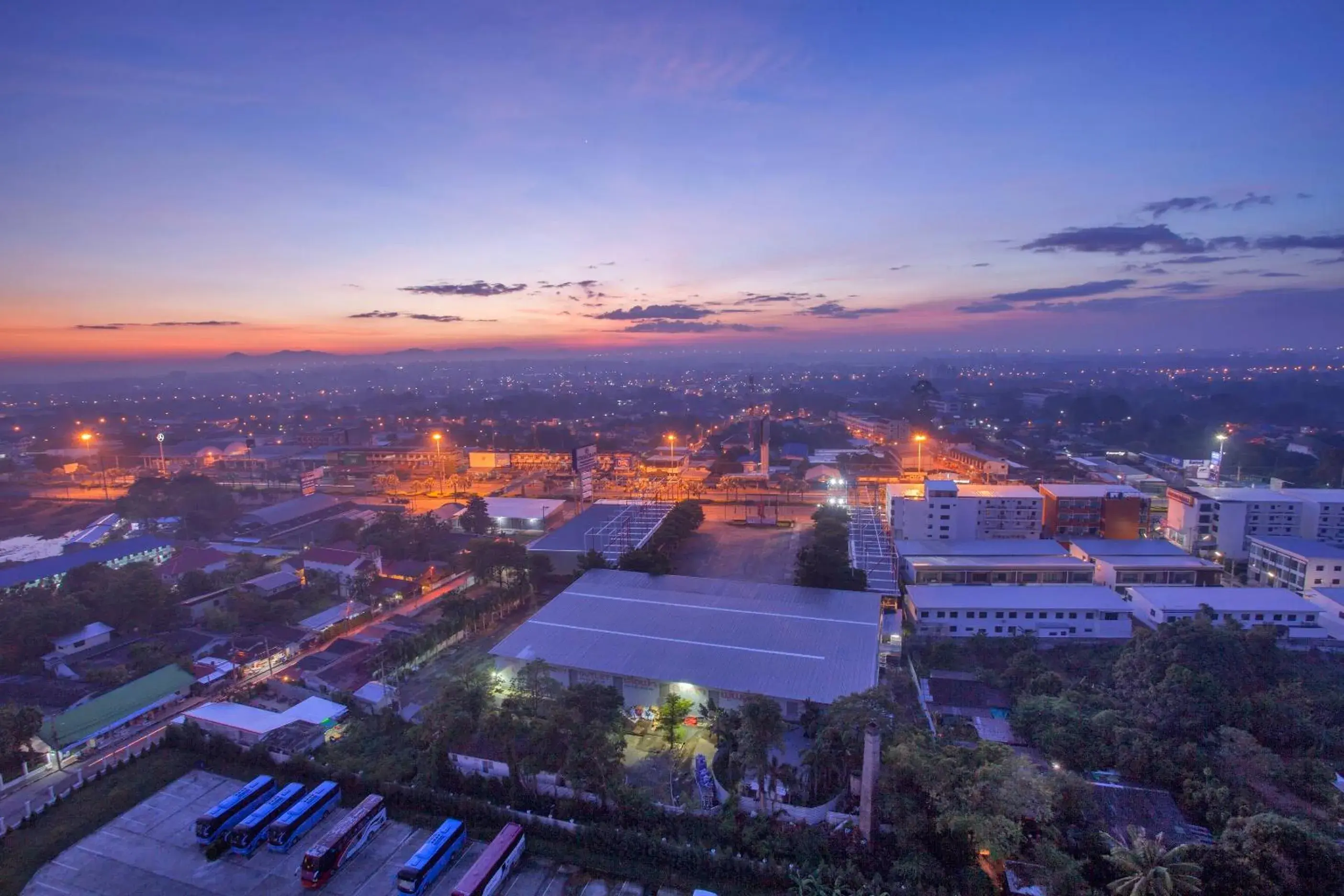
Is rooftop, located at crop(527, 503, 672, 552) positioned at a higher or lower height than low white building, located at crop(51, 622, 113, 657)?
higher

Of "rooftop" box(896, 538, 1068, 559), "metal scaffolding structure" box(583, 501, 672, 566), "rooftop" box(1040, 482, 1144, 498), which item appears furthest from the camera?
"rooftop" box(1040, 482, 1144, 498)

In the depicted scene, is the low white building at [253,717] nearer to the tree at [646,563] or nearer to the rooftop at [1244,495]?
the tree at [646,563]

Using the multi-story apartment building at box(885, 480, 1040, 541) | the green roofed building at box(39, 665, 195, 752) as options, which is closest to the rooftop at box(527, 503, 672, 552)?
the multi-story apartment building at box(885, 480, 1040, 541)

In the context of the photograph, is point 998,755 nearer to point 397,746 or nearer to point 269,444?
point 397,746

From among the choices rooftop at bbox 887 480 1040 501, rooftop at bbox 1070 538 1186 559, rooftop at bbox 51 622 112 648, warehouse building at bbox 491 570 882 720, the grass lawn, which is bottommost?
the grass lawn

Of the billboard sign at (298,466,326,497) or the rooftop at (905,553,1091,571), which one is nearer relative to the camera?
the rooftop at (905,553,1091,571)

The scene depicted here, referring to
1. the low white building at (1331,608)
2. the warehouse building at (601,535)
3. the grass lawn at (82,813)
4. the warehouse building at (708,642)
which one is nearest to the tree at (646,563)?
the warehouse building at (708,642)

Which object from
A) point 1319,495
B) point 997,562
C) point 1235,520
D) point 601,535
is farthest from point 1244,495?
point 601,535

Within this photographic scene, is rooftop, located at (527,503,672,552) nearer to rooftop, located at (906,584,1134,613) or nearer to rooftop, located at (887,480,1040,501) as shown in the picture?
rooftop, located at (887,480,1040,501)
